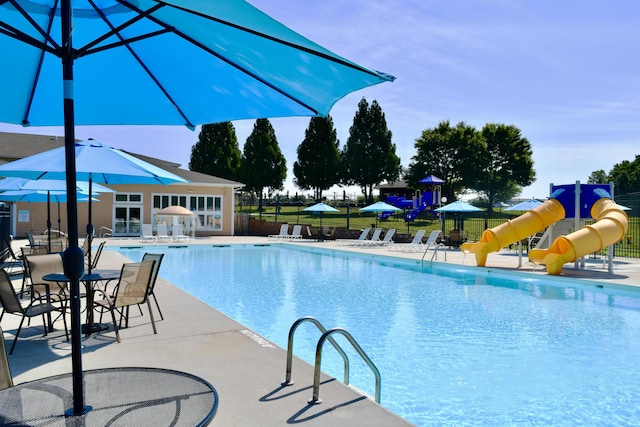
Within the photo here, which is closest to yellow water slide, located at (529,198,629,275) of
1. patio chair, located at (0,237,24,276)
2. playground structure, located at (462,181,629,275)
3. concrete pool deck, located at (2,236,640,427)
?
playground structure, located at (462,181,629,275)

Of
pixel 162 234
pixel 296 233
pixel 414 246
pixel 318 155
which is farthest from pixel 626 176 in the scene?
A: pixel 162 234

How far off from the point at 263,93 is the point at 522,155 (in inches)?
2007

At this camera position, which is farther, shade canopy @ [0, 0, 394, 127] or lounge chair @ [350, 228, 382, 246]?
lounge chair @ [350, 228, 382, 246]

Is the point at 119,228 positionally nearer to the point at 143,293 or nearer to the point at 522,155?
the point at 143,293

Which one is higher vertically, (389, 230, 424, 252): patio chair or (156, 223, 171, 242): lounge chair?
(156, 223, 171, 242): lounge chair

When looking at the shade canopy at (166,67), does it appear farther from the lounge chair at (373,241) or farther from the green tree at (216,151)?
the green tree at (216,151)

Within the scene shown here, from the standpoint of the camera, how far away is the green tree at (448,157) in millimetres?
48625

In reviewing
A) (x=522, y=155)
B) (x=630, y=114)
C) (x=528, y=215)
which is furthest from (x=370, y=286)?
(x=522, y=155)

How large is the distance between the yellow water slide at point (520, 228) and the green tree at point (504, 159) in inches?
1351

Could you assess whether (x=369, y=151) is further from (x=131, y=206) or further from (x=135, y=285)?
(x=135, y=285)

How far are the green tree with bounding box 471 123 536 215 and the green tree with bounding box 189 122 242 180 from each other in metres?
26.1

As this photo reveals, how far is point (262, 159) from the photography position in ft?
169

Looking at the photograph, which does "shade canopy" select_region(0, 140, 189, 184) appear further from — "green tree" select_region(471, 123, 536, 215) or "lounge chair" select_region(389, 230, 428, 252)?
"green tree" select_region(471, 123, 536, 215)

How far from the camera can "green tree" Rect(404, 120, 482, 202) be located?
4862 centimetres
